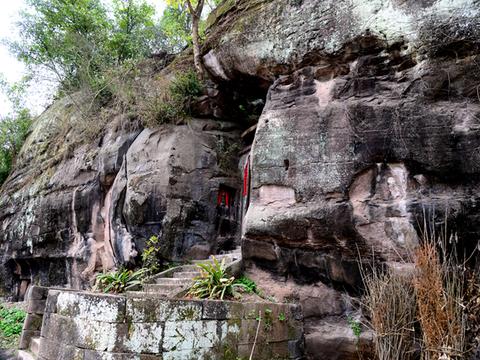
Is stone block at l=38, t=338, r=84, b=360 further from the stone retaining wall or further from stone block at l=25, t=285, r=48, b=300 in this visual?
stone block at l=25, t=285, r=48, b=300

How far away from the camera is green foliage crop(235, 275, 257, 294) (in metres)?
6.99

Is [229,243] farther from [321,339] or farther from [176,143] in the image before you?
[321,339]

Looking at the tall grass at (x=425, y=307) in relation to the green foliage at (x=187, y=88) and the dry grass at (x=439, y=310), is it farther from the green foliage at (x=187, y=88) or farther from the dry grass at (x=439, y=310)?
the green foliage at (x=187, y=88)

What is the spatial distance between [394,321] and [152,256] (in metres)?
5.36

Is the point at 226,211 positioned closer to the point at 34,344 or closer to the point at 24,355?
the point at 34,344

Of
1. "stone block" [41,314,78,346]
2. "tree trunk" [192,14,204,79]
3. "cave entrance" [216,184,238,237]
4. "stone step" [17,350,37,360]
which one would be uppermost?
"tree trunk" [192,14,204,79]

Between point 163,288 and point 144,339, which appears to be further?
point 163,288

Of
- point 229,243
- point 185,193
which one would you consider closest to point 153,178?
point 185,193

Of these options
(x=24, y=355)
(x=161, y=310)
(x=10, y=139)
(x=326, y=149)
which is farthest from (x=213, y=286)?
(x=10, y=139)

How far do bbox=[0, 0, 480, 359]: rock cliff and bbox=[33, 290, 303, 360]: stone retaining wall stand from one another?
1566mm

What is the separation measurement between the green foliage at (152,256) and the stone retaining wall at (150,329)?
299 cm

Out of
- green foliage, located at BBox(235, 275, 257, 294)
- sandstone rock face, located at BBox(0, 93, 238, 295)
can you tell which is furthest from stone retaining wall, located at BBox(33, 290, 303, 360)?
sandstone rock face, located at BBox(0, 93, 238, 295)

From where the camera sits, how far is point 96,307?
4.89 m

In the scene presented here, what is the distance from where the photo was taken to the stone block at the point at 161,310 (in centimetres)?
487
